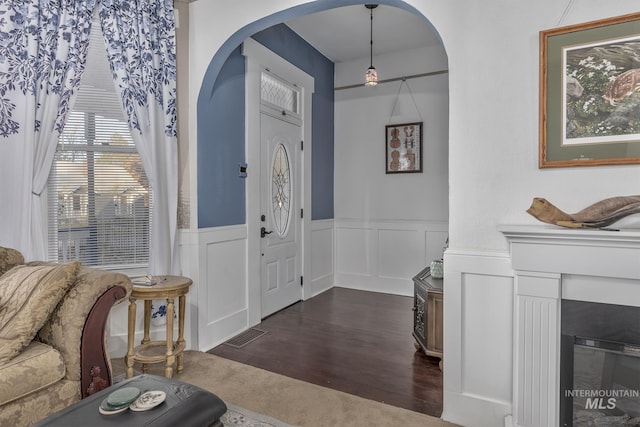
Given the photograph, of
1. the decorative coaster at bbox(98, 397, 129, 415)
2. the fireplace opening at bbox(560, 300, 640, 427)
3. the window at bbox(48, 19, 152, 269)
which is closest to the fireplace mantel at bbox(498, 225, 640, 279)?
the fireplace opening at bbox(560, 300, 640, 427)

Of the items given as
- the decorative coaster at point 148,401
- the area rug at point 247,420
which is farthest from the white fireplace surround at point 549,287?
the decorative coaster at point 148,401

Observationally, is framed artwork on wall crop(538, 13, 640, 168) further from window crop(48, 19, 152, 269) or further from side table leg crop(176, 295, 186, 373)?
window crop(48, 19, 152, 269)

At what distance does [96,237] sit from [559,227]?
3021 mm

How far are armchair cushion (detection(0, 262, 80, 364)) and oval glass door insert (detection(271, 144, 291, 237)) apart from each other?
7.49ft

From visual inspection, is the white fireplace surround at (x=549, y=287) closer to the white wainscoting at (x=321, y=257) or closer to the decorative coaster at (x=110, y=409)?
the decorative coaster at (x=110, y=409)

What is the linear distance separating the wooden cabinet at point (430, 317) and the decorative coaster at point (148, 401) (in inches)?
77.4

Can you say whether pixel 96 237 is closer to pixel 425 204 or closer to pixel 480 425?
pixel 480 425

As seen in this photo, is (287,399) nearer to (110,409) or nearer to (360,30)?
(110,409)

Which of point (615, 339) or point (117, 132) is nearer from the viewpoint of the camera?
point (615, 339)

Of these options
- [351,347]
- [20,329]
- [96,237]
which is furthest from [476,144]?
[96,237]

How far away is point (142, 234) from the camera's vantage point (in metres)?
3.01

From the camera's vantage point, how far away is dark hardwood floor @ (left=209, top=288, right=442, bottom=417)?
8.18ft

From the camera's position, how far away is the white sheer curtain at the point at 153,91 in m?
2.74

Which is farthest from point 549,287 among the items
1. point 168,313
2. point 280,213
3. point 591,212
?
point 280,213
